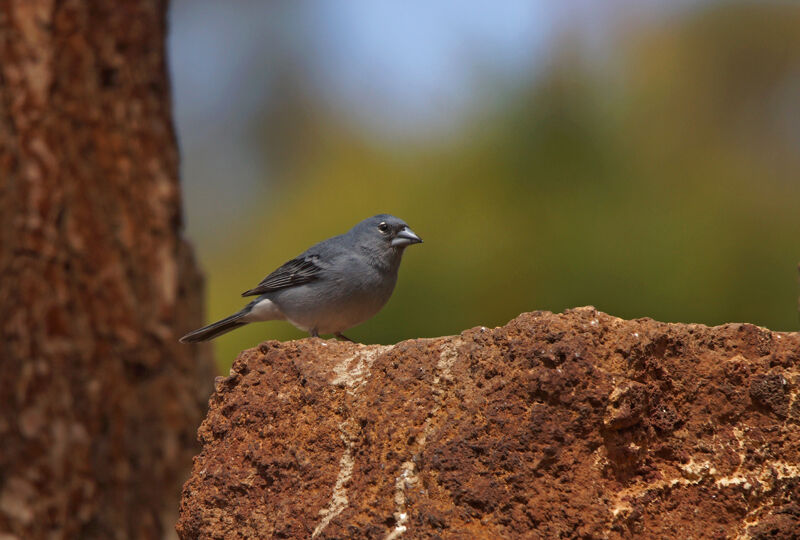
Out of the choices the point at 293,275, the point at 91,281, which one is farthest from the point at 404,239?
the point at 91,281

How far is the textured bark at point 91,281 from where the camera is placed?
5895 mm

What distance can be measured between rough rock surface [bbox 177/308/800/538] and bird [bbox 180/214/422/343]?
1841mm

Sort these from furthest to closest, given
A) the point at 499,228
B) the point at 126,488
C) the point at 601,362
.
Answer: the point at 499,228, the point at 126,488, the point at 601,362

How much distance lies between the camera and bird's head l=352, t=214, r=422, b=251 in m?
5.29

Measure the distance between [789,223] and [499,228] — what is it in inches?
127

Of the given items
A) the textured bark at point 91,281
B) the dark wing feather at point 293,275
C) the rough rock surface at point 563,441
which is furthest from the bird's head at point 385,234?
the rough rock surface at point 563,441

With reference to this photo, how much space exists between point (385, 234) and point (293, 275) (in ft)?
1.79

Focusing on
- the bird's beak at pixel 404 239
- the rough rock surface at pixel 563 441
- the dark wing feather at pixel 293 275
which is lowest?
the rough rock surface at pixel 563 441

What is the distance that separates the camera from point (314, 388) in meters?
3.29

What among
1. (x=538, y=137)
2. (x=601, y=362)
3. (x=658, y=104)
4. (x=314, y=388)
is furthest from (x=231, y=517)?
(x=658, y=104)

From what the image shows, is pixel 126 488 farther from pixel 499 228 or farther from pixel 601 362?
pixel 499 228

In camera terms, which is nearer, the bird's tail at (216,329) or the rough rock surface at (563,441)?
the rough rock surface at (563,441)

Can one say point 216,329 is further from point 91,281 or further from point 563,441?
point 563,441

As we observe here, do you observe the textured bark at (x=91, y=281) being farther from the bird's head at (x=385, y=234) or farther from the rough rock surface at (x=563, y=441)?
the rough rock surface at (x=563, y=441)
